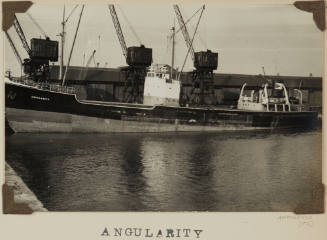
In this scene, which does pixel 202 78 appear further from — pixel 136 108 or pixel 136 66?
pixel 136 108

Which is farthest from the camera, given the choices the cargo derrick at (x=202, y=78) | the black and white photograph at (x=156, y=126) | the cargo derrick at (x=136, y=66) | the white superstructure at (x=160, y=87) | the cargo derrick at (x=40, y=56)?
the cargo derrick at (x=202, y=78)

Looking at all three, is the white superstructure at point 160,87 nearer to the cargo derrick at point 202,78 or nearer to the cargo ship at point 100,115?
the cargo ship at point 100,115

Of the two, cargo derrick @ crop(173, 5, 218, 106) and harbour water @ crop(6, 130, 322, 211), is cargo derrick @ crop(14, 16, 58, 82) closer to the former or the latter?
harbour water @ crop(6, 130, 322, 211)

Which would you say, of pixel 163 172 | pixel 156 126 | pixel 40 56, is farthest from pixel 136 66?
pixel 163 172

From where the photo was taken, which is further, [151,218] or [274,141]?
[274,141]

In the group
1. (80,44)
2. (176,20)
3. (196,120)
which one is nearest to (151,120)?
(196,120)

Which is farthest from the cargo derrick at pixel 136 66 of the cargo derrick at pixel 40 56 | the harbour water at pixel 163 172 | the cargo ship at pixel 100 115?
the harbour water at pixel 163 172

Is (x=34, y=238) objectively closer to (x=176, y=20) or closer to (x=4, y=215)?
(x=4, y=215)

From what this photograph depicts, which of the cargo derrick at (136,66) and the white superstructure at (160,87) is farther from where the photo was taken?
the white superstructure at (160,87)
